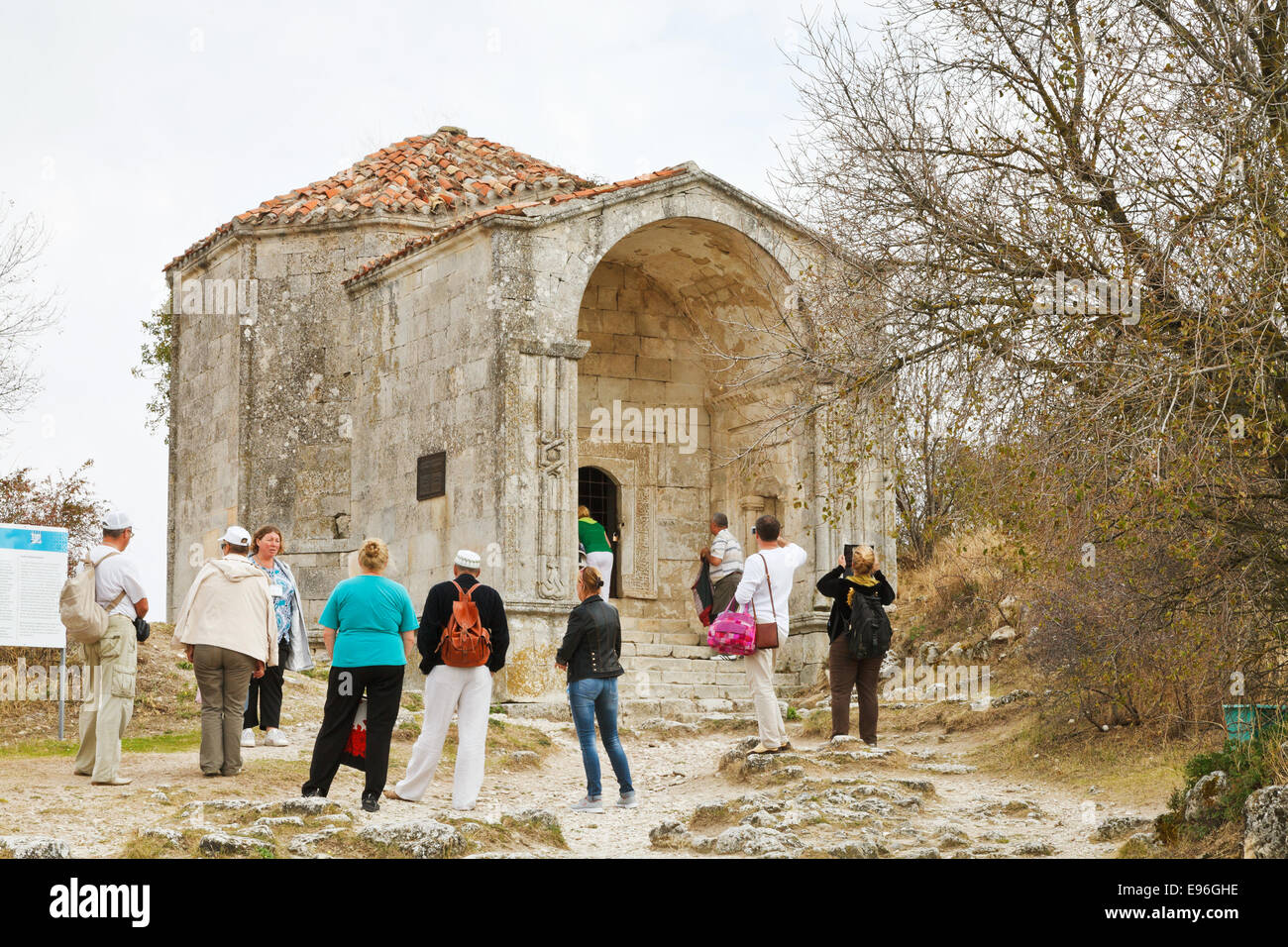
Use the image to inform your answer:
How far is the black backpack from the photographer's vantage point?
12148 millimetres

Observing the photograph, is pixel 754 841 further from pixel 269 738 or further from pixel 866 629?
pixel 269 738

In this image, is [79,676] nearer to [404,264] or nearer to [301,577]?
[301,577]

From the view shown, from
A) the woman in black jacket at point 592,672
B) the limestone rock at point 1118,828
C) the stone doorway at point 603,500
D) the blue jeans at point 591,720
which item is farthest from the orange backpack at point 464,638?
the stone doorway at point 603,500

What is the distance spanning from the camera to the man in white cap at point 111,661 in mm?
9992

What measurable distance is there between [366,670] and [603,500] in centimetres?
1060

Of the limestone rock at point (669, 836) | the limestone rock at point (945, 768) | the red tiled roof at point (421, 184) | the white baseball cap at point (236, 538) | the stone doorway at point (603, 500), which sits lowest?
the limestone rock at point (669, 836)

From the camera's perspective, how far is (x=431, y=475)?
56.2 ft

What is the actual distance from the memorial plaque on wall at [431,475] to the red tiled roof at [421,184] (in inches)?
144

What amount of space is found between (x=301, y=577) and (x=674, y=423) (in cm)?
522

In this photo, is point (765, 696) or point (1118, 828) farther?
point (765, 696)

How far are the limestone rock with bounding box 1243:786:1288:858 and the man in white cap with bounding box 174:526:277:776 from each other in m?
6.36

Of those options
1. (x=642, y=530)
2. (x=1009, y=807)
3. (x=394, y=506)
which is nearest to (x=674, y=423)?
(x=642, y=530)

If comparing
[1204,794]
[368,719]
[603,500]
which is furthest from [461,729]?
[603,500]

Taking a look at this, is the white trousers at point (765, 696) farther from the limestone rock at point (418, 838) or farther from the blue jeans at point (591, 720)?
the limestone rock at point (418, 838)
